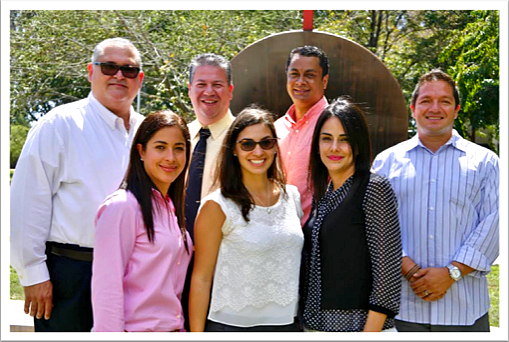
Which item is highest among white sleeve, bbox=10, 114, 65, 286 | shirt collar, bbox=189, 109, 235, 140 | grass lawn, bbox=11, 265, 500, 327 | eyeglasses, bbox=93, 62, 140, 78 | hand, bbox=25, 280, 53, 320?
eyeglasses, bbox=93, 62, 140, 78

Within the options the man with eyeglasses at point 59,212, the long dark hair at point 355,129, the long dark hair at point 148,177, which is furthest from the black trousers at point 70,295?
the long dark hair at point 355,129

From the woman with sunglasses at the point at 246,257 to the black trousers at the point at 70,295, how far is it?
73cm

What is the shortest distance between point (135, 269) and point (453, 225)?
1.71 meters

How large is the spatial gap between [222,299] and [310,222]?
1.83 feet

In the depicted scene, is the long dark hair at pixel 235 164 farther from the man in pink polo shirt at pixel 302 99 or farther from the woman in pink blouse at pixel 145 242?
the man in pink polo shirt at pixel 302 99

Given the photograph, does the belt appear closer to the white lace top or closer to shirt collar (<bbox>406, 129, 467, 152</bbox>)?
the white lace top

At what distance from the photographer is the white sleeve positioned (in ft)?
10.8

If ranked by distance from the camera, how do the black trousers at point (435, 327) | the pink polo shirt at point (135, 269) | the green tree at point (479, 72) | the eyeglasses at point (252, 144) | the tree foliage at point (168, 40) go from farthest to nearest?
Result: the tree foliage at point (168, 40) < the green tree at point (479, 72) < the black trousers at point (435, 327) < the eyeglasses at point (252, 144) < the pink polo shirt at point (135, 269)

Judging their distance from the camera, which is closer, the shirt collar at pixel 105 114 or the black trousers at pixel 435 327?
the black trousers at pixel 435 327

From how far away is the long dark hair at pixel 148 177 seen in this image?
277cm

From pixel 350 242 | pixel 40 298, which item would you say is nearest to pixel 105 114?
pixel 40 298

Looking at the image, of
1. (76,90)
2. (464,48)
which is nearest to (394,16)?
(464,48)

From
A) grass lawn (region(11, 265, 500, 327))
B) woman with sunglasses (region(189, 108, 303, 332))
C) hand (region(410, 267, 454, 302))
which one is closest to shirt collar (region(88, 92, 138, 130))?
woman with sunglasses (region(189, 108, 303, 332))

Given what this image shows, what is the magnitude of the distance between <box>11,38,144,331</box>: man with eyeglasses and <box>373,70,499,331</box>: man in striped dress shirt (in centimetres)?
164
